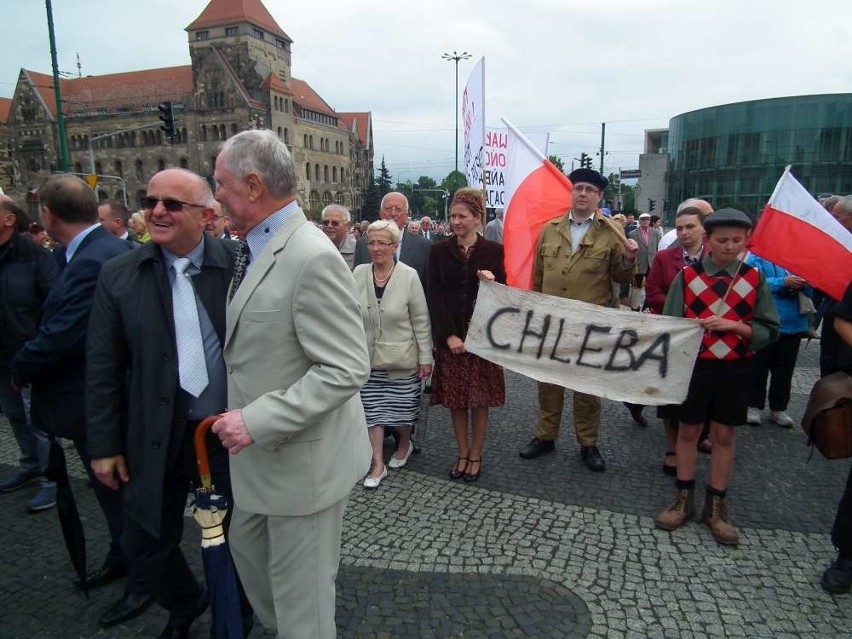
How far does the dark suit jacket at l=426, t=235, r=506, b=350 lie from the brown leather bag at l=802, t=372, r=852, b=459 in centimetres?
215

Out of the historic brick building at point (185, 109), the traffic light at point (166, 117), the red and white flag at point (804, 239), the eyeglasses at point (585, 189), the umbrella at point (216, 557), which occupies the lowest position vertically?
the umbrella at point (216, 557)

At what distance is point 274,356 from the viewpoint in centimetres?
188

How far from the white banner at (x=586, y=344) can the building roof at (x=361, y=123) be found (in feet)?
310

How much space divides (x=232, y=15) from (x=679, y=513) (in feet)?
254

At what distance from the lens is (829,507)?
12.6 feet

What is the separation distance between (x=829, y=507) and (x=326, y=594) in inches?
141

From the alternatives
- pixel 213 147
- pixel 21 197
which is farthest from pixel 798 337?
pixel 21 197

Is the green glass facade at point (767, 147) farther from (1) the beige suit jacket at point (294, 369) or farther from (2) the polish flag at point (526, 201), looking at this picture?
(1) the beige suit jacket at point (294, 369)

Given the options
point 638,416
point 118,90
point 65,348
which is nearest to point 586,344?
point 638,416

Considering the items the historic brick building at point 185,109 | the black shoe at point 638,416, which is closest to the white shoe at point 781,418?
the black shoe at point 638,416

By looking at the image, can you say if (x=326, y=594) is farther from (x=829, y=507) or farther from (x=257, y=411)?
(x=829, y=507)

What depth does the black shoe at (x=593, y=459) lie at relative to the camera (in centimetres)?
444

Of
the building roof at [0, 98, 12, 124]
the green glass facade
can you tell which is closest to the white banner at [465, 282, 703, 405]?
the green glass facade

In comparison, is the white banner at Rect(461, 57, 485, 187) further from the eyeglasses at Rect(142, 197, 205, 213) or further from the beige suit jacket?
the beige suit jacket
